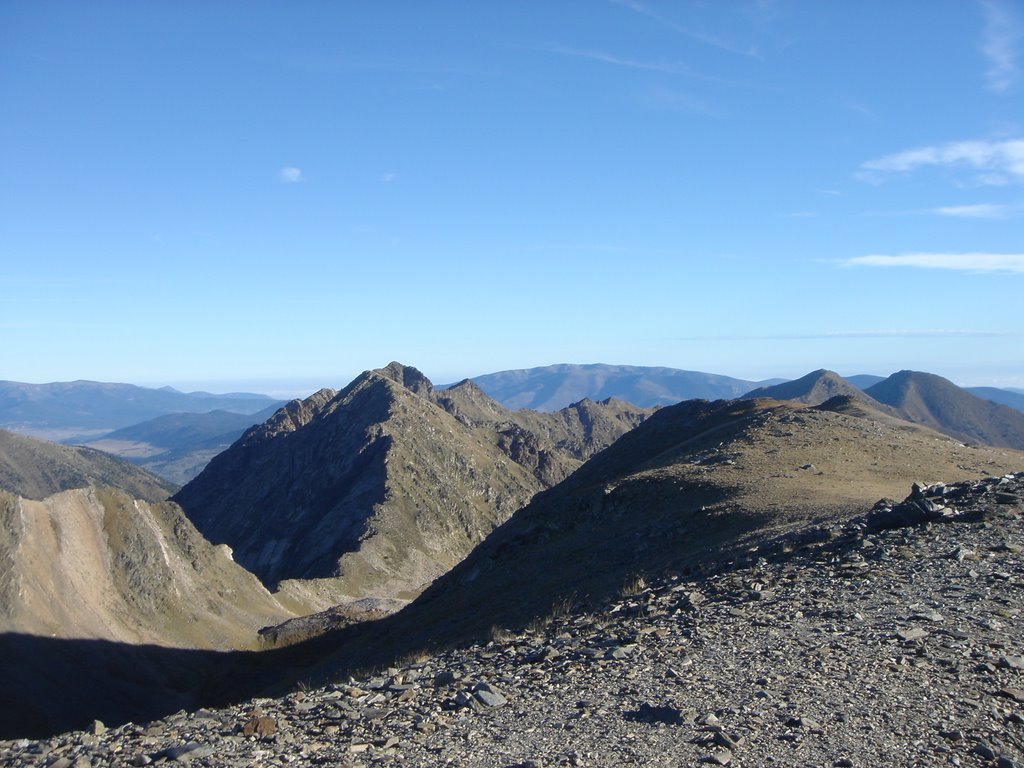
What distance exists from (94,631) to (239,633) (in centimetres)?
1360

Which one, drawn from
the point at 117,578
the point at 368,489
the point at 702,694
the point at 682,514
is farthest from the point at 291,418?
the point at 702,694

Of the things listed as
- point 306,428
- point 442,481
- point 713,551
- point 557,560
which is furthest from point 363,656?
point 306,428

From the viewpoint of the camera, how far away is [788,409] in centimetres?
4847

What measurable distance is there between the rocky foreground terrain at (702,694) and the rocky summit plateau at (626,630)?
0.17 feet

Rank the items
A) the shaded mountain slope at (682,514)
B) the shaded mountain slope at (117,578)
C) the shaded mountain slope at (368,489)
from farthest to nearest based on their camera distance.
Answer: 1. the shaded mountain slope at (368,489)
2. the shaded mountain slope at (117,578)
3. the shaded mountain slope at (682,514)

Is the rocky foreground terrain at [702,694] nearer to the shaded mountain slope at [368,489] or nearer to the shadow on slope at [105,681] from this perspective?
the shadow on slope at [105,681]

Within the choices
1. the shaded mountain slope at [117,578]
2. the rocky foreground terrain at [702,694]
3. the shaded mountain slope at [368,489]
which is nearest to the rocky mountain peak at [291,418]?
the shaded mountain slope at [368,489]

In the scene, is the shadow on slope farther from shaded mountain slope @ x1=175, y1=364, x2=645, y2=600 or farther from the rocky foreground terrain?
shaded mountain slope @ x1=175, y1=364, x2=645, y2=600

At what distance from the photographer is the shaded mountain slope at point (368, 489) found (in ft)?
350

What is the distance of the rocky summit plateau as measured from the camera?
379 inches

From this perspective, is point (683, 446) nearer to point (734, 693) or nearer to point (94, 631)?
point (734, 693)

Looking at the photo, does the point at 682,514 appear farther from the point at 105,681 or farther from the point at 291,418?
the point at 291,418

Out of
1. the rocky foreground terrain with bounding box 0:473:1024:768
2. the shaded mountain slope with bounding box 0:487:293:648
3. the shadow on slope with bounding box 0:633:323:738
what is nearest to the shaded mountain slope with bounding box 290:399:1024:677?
the rocky foreground terrain with bounding box 0:473:1024:768

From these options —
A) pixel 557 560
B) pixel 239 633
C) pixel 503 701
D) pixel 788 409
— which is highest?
pixel 788 409
